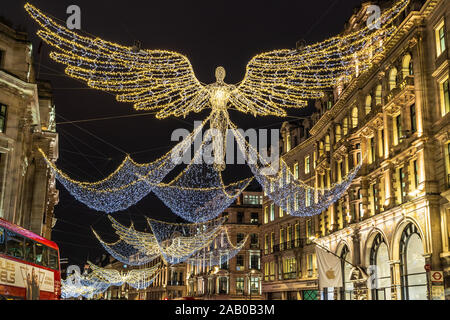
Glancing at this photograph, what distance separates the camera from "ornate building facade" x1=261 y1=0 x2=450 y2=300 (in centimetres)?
2717

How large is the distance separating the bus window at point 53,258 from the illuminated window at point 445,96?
66.6 ft

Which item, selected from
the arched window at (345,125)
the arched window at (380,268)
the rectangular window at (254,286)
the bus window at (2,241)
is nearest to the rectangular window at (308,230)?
the arched window at (345,125)

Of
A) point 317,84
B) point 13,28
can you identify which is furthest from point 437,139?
point 13,28

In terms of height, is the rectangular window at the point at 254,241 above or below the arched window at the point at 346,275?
above

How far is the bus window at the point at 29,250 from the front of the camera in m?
19.5

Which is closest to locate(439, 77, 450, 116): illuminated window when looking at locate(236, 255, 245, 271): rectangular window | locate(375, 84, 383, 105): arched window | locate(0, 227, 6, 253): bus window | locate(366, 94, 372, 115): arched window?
locate(375, 84, 383, 105): arched window

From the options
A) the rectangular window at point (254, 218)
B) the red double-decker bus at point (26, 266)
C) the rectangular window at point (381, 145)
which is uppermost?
the rectangular window at point (254, 218)

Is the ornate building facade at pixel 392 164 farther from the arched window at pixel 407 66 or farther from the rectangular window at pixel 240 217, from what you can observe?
the rectangular window at pixel 240 217

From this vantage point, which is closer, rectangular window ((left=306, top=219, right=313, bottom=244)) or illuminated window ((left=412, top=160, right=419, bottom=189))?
illuminated window ((left=412, top=160, right=419, bottom=189))

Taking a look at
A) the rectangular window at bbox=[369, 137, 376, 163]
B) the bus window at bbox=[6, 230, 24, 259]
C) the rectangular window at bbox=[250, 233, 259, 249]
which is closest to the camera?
the bus window at bbox=[6, 230, 24, 259]

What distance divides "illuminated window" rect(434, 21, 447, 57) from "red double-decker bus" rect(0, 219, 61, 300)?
21.7 m

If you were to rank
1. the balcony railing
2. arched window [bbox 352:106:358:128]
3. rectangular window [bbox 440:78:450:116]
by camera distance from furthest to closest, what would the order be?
the balcony railing → arched window [bbox 352:106:358:128] → rectangular window [bbox 440:78:450:116]

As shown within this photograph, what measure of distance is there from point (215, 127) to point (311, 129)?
30.4 meters

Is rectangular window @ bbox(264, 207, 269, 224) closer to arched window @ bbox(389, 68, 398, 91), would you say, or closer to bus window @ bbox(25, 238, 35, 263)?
arched window @ bbox(389, 68, 398, 91)
